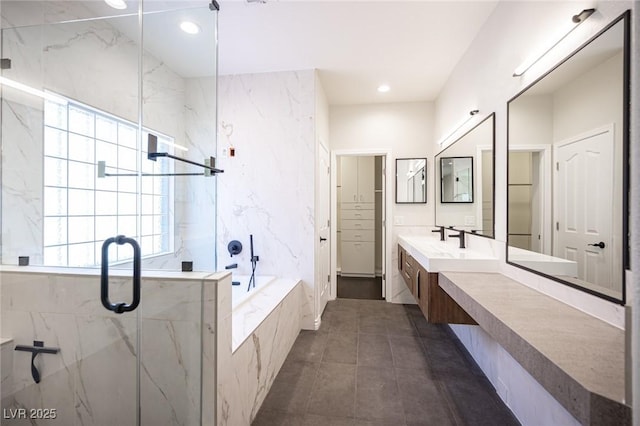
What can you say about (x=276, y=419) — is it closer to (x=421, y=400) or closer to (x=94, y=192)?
(x=421, y=400)

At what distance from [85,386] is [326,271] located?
8.69ft

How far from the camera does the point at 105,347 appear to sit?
1423 mm

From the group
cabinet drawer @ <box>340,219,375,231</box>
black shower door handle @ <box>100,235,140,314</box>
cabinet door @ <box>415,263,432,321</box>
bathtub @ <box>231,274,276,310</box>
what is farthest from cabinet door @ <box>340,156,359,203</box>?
black shower door handle @ <box>100,235,140,314</box>

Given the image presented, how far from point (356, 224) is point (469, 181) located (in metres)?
2.96

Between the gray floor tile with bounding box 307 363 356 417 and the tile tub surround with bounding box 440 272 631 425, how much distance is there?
3.44 feet

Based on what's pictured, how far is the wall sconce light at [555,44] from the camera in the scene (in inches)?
46.3

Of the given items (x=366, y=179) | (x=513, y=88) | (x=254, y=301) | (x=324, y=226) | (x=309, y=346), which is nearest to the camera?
(x=513, y=88)

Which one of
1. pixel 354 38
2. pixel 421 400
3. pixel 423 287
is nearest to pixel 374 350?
pixel 421 400

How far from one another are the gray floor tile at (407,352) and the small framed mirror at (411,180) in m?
1.85

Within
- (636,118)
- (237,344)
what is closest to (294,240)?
(237,344)

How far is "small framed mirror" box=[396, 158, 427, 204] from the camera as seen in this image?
3785 millimetres

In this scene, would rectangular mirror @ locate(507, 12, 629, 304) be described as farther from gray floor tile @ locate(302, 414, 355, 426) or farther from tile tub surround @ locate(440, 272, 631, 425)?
gray floor tile @ locate(302, 414, 355, 426)

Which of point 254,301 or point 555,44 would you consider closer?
point 555,44

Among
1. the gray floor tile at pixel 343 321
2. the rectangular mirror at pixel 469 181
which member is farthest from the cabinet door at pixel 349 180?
the gray floor tile at pixel 343 321
